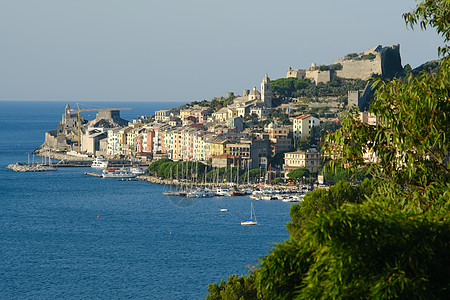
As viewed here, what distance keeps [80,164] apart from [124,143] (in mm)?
4248

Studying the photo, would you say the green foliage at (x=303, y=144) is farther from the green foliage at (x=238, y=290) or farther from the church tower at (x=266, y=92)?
the green foliage at (x=238, y=290)

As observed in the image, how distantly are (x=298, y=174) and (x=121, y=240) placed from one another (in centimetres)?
1635

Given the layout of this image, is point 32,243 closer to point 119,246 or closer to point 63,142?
point 119,246

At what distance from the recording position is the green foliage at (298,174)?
38062 mm

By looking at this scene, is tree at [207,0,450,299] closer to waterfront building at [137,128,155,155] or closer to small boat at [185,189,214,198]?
small boat at [185,189,214,198]

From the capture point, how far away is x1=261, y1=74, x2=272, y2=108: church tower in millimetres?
53031

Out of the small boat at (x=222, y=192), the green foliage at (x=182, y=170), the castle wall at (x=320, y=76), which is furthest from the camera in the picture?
the castle wall at (x=320, y=76)

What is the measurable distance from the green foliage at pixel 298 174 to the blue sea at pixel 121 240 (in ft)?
17.0

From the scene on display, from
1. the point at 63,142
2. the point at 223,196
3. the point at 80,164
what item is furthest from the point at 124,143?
the point at 223,196

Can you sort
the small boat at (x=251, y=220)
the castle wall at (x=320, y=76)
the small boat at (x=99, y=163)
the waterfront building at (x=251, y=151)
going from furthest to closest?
the castle wall at (x=320, y=76)
the small boat at (x=99, y=163)
the waterfront building at (x=251, y=151)
the small boat at (x=251, y=220)

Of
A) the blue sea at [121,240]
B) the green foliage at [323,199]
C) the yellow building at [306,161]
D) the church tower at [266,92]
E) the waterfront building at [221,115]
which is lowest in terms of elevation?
Result: the blue sea at [121,240]

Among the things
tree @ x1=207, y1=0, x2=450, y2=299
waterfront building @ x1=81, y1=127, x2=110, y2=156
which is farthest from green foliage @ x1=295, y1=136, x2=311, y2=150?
tree @ x1=207, y1=0, x2=450, y2=299

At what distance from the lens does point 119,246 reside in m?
22.0

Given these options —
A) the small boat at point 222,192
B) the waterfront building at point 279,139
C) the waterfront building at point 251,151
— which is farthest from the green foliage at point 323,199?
the waterfront building at point 279,139
